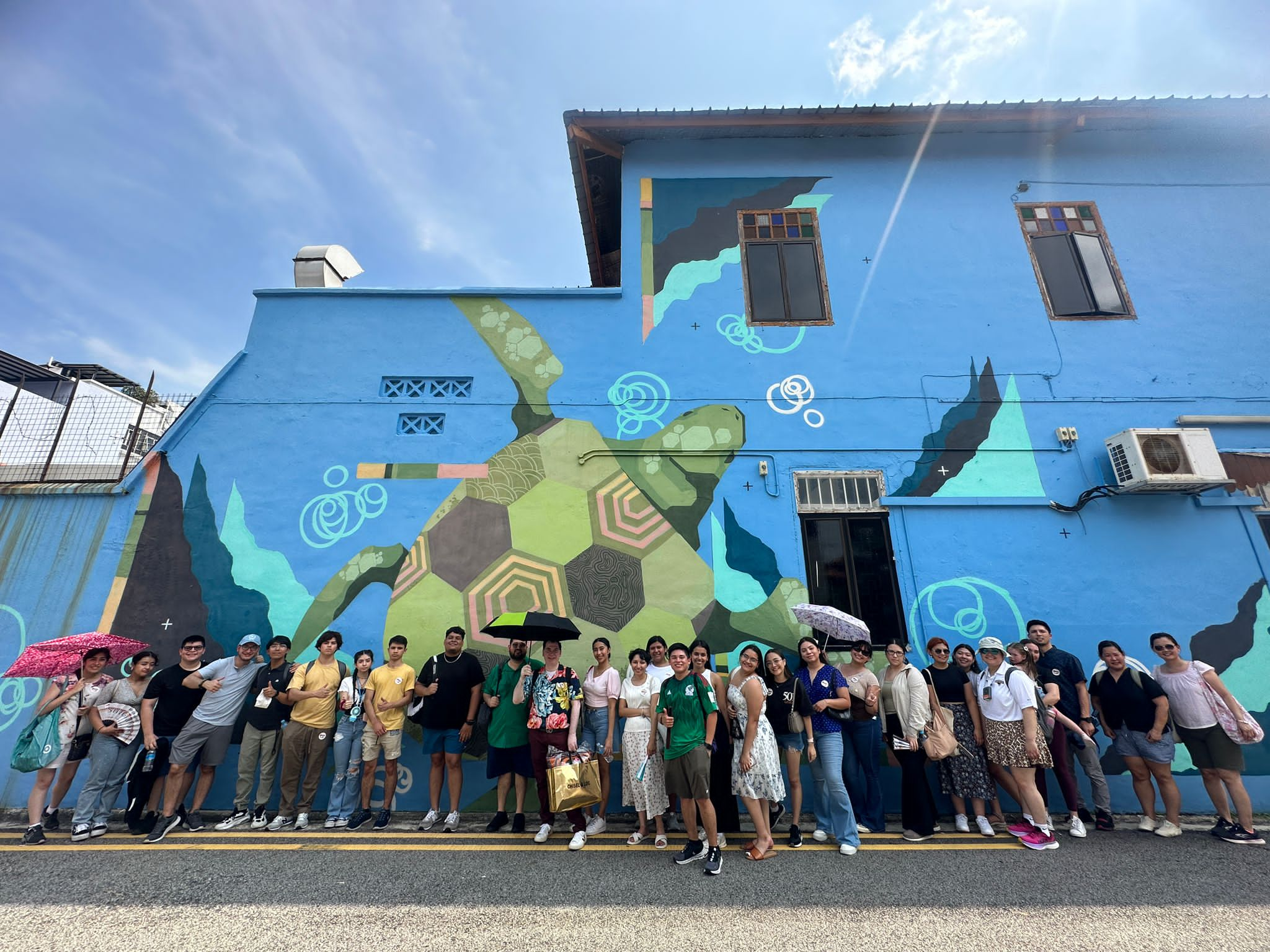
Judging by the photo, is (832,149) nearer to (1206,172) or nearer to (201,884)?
(1206,172)

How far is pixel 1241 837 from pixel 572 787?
20.1 feet

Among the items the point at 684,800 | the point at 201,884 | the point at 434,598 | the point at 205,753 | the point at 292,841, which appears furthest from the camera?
the point at 434,598

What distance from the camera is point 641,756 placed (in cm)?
525

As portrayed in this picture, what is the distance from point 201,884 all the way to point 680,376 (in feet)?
22.7

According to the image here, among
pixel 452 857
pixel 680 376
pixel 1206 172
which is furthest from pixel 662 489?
pixel 1206 172

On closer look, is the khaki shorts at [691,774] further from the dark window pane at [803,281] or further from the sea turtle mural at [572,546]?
the dark window pane at [803,281]

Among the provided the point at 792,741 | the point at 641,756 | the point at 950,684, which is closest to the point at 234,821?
the point at 641,756

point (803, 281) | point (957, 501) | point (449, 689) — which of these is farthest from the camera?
point (803, 281)

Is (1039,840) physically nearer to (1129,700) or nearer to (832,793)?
(1129,700)

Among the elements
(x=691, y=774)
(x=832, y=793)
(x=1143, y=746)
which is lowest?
(x=832, y=793)

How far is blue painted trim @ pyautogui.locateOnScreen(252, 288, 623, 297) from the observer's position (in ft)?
26.5

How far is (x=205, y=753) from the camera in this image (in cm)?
576

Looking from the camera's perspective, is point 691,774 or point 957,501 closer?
point 691,774

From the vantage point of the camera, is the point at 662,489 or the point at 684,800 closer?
the point at 684,800
